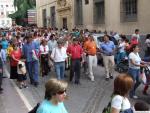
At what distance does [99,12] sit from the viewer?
33.2m

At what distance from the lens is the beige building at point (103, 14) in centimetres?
2631

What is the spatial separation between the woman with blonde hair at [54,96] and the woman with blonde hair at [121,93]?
2.13ft

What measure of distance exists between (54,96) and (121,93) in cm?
84

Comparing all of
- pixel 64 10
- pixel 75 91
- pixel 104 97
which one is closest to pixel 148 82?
pixel 104 97

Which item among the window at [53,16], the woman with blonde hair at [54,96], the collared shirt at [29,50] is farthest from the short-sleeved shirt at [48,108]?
the window at [53,16]

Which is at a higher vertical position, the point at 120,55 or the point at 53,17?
the point at 53,17

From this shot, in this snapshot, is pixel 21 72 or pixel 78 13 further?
pixel 78 13

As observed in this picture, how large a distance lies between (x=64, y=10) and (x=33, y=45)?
2647 centimetres

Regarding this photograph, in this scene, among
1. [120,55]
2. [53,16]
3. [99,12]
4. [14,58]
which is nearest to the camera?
[14,58]

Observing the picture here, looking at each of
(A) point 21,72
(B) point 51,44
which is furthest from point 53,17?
(A) point 21,72

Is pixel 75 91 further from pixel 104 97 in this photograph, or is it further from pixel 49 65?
pixel 49 65

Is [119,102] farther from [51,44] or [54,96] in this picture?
[51,44]

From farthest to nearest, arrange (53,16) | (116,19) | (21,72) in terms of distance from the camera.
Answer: (53,16), (116,19), (21,72)

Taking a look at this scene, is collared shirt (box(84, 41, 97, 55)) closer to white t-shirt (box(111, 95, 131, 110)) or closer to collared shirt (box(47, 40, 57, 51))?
collared shirt (box(47, 40, 57, 51))
